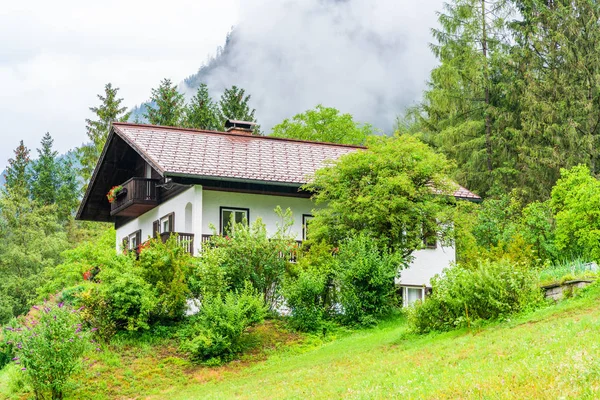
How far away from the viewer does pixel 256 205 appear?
101 ft

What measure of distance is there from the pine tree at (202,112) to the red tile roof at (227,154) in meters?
26.0

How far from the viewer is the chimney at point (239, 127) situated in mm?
35031

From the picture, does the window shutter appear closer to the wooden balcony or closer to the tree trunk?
the wooden balcony

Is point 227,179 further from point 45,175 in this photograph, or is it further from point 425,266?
point 45,175

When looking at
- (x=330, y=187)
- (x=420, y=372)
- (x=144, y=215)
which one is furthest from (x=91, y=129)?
(x=420, y=372)

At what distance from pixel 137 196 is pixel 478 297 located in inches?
660

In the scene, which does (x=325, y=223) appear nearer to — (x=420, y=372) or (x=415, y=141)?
(x=415, y=141)

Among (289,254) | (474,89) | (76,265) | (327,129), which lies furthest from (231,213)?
(327,129)

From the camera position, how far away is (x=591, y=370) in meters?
10.2

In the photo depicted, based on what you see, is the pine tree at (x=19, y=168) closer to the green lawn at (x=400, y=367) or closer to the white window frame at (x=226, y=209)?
the white window frame at (x=226, y=209)

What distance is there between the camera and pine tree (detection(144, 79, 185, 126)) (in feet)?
199

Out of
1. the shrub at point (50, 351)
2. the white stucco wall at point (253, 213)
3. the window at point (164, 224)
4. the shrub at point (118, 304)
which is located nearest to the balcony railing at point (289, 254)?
the white stucco wall at point (253, 213)

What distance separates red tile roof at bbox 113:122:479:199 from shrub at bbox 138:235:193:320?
4.70 metres

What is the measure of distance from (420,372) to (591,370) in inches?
152
